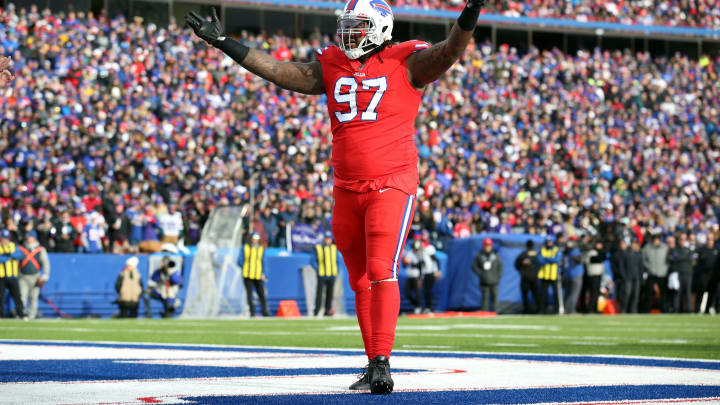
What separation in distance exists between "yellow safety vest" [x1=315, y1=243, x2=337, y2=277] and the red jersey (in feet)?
47.3

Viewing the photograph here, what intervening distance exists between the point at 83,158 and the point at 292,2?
13.0 m

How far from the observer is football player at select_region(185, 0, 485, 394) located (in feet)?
16.4

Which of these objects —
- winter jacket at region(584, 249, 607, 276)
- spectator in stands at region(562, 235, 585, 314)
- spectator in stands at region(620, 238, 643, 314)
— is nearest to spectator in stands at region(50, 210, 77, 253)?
spectator in stands at region(562, 235, 585, 314)

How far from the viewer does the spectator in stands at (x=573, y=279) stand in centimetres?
2136

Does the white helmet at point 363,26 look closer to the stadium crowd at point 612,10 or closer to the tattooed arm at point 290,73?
the tattooed arm at point 290,73

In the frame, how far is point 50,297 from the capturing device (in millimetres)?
18422

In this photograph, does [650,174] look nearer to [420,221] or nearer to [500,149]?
[500,149]

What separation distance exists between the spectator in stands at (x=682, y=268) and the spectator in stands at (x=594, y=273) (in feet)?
4.95

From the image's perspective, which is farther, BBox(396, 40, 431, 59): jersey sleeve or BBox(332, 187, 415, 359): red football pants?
BBox(396, 40, 431, 59): jersey sleeve

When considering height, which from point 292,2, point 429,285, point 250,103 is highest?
point 292,2

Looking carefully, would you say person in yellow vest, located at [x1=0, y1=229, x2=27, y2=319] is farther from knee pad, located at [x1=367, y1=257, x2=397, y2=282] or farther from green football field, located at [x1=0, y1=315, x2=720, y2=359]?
knee pad, located at [x1=367, y1=257, x2=397, y2=282]

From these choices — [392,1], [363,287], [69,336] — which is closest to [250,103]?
[392,1]

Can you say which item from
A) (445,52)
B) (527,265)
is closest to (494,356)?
(445,52)

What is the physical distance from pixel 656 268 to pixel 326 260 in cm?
671
